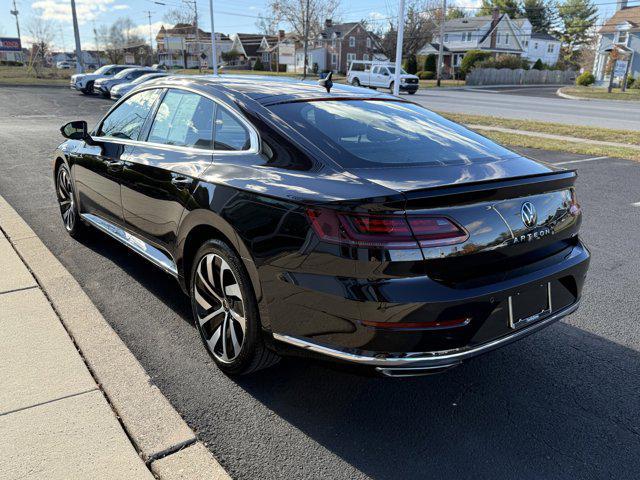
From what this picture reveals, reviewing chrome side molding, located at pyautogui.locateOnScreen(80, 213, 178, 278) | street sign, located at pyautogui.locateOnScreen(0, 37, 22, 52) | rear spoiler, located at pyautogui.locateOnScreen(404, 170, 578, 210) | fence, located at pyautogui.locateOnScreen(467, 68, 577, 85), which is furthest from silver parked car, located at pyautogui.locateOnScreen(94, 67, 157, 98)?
street sign, located at pyautogui.locateOnScreen(0, 37, 22, 52)

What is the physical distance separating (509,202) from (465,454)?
1211mm

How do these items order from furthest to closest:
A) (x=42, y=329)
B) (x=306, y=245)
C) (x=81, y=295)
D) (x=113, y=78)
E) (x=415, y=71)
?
(x=415, y=71) → (x=113, y=78) → (x=81, y=295) → (x=42, y=329) → (x=306, y=245)

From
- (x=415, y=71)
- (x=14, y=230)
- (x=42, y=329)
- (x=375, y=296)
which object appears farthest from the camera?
(x=415, y=71)

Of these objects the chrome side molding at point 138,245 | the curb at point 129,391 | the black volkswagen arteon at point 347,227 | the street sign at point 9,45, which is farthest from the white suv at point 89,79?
the street sign at point 9,45

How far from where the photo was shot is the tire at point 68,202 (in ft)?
17.4

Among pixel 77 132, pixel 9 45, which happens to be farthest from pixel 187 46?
pixel 77 132

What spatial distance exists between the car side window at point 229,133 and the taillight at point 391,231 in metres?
0.95

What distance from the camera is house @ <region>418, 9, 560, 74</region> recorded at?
2852 inches

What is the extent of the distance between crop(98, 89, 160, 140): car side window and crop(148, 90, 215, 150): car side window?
0.75 ft

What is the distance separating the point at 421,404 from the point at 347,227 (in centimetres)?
119

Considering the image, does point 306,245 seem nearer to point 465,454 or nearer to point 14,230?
point 465,454

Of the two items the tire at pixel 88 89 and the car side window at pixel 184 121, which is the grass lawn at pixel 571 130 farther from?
the tire at pixel 88 89

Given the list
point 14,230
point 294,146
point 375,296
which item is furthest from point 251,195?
point 14,230

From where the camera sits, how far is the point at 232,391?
9.97ft
